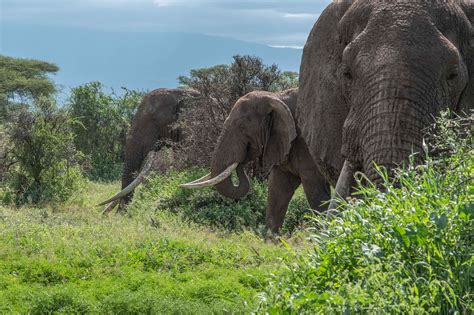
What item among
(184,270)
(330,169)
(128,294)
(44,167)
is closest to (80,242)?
(184,270)

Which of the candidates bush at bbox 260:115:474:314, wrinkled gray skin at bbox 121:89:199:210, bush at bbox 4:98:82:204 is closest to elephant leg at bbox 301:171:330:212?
wrinkled gray skin at bbox 121:89:199:210

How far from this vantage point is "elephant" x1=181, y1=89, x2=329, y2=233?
36.6ft

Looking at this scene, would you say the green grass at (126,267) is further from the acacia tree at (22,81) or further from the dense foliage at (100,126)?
the acacia tree at (22,81)

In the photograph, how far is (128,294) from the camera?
7211 millimetres

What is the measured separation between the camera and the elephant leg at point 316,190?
10.8 m

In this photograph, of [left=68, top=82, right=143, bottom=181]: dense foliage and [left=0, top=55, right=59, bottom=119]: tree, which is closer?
[left=68, top=82, right=143, bottom=181]: dense foliage

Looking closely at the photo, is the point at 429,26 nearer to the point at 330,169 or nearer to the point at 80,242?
the point at 330,169

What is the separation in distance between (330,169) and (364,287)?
3686mm

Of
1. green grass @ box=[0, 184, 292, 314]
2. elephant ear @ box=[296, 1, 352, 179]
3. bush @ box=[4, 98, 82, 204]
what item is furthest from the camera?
bush @ box=[4, 98, 82, 204]

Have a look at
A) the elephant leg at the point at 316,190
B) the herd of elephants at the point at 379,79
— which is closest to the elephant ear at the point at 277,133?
the elephant leg at the point at 316,190

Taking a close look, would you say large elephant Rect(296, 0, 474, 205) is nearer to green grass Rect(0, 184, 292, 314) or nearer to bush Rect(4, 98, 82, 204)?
green grass Rect(0, 184, 292, 314)

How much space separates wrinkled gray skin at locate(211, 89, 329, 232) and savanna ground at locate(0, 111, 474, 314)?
0.59 m

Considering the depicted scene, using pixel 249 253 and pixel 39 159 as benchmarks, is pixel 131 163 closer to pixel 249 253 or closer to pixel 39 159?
pixel 39 159

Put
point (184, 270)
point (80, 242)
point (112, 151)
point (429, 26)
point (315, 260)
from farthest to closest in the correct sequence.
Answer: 1. point (112, 151)
2. point (80, 242)
3. point (184, 270)
4. point (429, 26)
5. point (315, 260)
